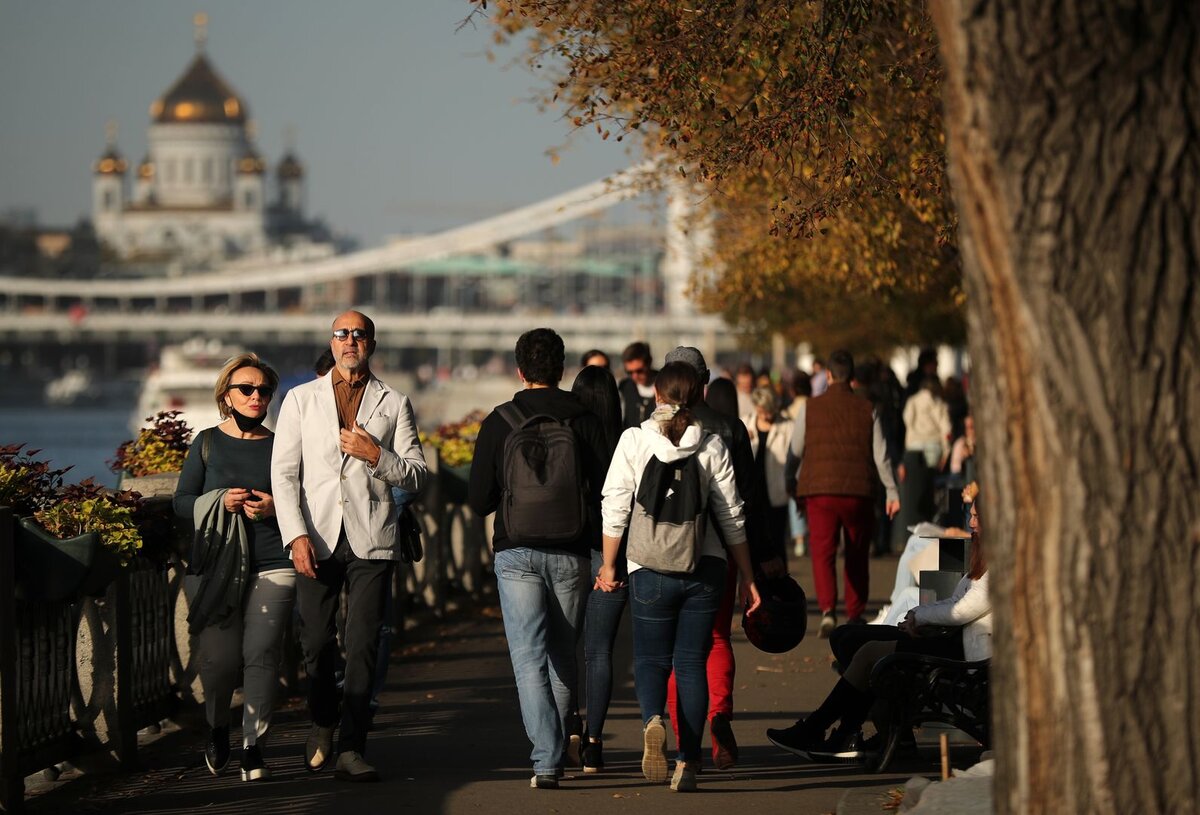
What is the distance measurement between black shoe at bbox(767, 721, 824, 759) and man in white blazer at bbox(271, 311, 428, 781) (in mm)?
1507

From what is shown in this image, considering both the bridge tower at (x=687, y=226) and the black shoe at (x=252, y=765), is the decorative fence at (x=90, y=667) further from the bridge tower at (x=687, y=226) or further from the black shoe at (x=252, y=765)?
the bridge tower at (x=687, y=226)

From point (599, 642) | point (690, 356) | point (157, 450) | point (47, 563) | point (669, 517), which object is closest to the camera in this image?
point (47, 563)

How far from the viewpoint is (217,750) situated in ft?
24.2

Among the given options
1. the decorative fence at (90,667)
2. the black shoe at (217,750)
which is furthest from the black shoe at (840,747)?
the decorative fence at (90,667)

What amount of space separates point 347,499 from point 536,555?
2.29 feet

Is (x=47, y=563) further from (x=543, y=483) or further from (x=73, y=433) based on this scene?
(x=73, y=433)

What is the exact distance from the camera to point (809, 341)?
49.2 metres

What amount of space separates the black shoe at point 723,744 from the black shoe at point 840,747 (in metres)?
0.29

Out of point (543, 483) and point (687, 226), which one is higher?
point (687, 226)

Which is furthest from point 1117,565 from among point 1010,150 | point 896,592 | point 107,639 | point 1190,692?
point 896,592

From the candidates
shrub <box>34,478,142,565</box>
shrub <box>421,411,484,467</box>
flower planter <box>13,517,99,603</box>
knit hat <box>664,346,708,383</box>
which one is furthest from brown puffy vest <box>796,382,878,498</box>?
flower planter <box>13,517,99,603</box>

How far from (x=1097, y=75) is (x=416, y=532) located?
3973mm

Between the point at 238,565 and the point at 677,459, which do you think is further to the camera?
the point at 238,565

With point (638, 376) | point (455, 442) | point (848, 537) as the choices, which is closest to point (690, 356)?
point (848, 537)
